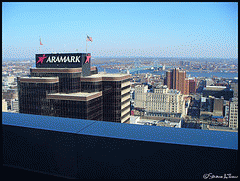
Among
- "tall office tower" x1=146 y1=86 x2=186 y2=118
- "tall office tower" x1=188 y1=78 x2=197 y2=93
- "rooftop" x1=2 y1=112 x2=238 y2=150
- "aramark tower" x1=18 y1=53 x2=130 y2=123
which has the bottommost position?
"tall office tower" x1=146 y1=86 x2=186 y2=118

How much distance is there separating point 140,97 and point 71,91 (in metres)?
27.1

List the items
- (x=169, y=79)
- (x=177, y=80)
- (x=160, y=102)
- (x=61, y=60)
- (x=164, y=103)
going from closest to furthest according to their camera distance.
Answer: (x=61, y=60), (x=164, y=103), (x=160, y=102), (x=177, y=80), (x=169, y=79)

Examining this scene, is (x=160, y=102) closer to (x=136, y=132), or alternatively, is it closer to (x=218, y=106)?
(x=218, y=106)

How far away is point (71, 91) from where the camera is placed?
19344 mm

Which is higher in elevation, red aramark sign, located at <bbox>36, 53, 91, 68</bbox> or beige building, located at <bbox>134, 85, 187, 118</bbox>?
red aramark sign, located at <bbox>36, 53, 91, 68</bbox>

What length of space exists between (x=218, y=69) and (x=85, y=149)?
51361 mm

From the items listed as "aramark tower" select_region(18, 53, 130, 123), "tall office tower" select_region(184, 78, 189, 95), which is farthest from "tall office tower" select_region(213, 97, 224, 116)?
"aramark tower" select_region(18, 53, 130, 123)

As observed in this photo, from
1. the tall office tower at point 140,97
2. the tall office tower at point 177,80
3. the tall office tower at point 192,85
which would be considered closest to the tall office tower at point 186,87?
the tall office tower at point 177,80

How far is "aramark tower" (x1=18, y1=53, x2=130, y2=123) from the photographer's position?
1831 cm

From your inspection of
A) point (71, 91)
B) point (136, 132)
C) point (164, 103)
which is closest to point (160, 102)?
point (164, 103)

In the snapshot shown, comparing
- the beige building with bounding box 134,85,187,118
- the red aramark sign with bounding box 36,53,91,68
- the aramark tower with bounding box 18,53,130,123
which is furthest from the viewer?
the beige building with bounding box 134,85,187,118

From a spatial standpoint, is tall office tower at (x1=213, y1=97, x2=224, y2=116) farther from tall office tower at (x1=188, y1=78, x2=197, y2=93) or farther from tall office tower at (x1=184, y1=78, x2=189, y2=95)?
tall office tower at (x1=188, y1=78, x2=197, y2=93)

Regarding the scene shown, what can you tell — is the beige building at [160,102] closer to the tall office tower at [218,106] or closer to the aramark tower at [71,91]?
the tall office tower at [218,106]

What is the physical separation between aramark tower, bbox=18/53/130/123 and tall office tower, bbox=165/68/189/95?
1289 inches
